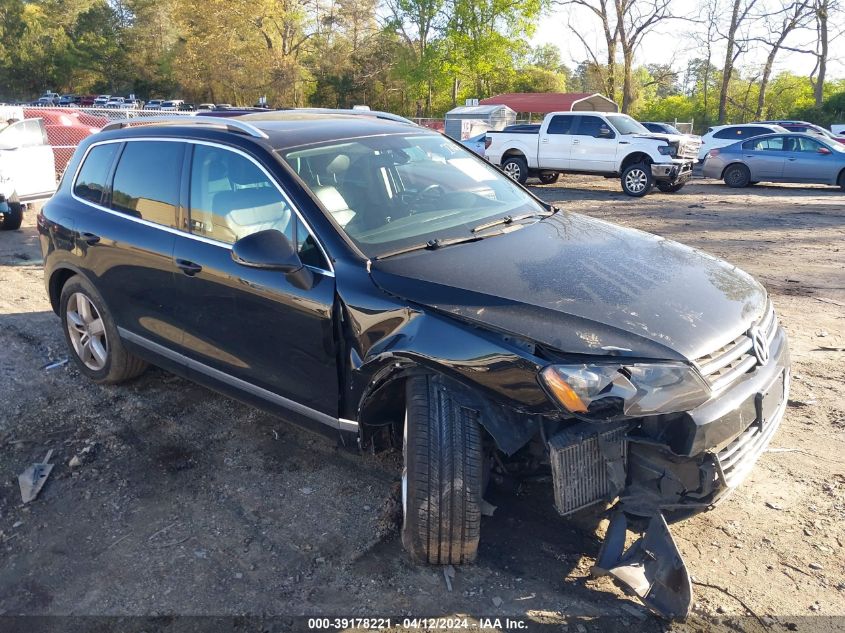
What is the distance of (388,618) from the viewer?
8.65 feet

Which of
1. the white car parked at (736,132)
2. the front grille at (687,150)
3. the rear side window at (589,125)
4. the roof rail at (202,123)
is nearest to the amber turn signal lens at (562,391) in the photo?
the roof rail at (202,123)

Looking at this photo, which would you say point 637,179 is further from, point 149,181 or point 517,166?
point 149,181

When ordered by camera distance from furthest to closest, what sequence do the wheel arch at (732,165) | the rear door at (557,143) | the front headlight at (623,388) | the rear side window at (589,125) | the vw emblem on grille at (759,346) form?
the wheel arch at (732,165) < the rear door at (557,143) < the rear side window at (589,125) < the vw emblem on grille at (759,346) < the front headlight at (623,388)

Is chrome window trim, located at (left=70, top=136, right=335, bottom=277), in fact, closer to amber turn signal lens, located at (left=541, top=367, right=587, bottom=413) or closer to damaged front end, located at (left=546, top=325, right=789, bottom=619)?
amber turn signal lens, located at (left=541, top=367, right=587, bottom=413)

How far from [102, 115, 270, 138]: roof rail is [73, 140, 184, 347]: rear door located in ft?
0.57

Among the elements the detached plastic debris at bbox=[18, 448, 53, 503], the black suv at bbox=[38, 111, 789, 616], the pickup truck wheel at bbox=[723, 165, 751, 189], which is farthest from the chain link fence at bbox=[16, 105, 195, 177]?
the pickup truck wheel at bbox=[723, 165, 751, 189]

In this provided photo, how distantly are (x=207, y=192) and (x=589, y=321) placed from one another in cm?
222

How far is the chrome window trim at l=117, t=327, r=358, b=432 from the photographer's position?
3180mm

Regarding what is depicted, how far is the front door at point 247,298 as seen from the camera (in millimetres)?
3137

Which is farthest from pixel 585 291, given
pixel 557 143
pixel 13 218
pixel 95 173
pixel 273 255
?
pixel 557 143

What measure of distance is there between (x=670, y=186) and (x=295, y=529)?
15.6m

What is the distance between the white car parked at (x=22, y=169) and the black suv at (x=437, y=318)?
22.5ft

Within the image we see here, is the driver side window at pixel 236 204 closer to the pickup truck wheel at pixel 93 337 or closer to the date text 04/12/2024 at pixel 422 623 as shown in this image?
the pickup truck wheel at pixel 93 337

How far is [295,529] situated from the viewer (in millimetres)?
3195
